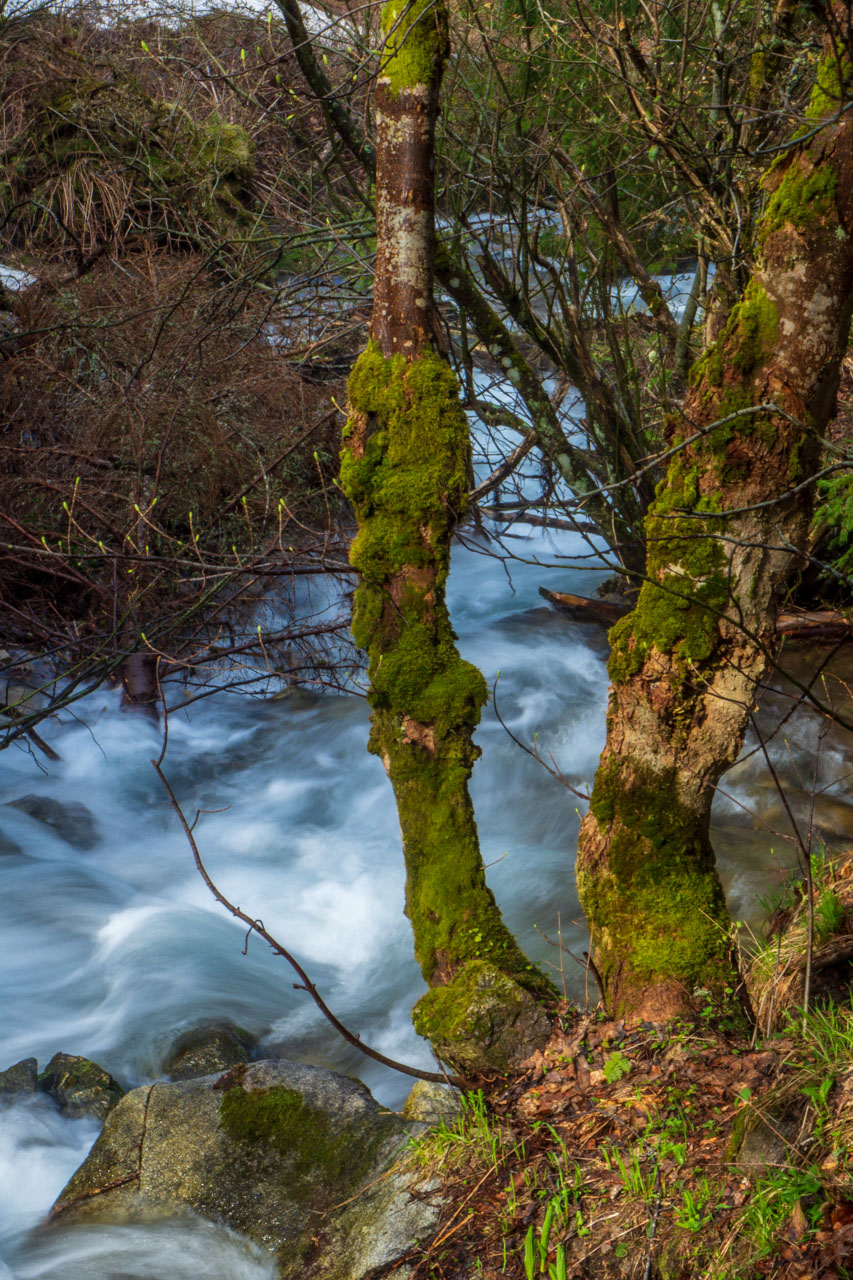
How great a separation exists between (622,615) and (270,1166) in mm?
5552

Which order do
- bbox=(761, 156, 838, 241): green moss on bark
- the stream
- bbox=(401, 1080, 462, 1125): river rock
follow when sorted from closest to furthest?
bbox=(761, 156, 838, 241): green moss on bark
bbox=(401, 1080, 462, 1125): river rock
the stream

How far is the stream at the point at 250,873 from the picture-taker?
4328mm

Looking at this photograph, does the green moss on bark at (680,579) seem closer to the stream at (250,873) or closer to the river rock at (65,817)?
the stream at (250,873)

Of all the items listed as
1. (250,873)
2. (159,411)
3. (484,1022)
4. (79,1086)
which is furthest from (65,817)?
(484,1022)

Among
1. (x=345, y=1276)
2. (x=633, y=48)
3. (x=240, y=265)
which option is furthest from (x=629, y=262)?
(x=345, y=1276)

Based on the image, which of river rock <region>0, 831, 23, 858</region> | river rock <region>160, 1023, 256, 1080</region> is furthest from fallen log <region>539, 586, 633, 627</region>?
river rock <region>0, 831, 23, 858</region>

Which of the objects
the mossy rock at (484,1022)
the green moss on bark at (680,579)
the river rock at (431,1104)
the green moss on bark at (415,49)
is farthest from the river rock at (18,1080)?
the green moss on bark at (415,49)

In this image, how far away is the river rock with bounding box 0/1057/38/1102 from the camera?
446 cm

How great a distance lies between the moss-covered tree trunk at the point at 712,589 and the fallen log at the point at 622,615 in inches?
166

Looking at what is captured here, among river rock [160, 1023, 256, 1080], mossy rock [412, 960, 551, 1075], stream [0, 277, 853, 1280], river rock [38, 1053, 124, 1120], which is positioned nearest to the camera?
mossy rock [412, 960, 551, 1075]

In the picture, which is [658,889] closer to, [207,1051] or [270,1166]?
[270,1166]

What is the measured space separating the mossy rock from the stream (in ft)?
3.55

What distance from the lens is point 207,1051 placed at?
4828 millimetres

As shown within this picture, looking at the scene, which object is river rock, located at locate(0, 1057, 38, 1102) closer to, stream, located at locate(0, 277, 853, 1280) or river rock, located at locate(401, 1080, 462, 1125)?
stream, located at locate(0, 277, 853, 1280)
